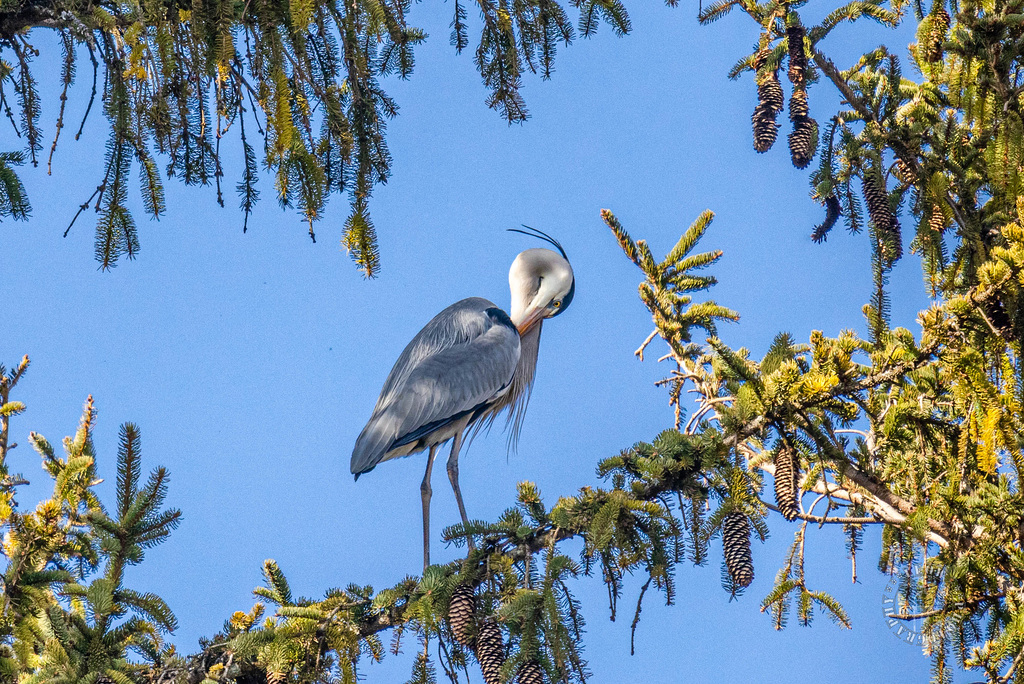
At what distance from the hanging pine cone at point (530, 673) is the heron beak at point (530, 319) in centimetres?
404

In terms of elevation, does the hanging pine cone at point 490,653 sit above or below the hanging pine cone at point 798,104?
below

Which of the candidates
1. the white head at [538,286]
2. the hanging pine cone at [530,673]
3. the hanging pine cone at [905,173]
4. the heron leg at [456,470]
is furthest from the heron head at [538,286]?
the hanging pine cone at [530,673]

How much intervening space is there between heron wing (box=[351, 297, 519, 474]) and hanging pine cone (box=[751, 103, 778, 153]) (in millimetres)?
2627

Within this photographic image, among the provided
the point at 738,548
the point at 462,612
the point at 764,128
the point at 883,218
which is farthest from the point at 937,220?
the point at 462,612

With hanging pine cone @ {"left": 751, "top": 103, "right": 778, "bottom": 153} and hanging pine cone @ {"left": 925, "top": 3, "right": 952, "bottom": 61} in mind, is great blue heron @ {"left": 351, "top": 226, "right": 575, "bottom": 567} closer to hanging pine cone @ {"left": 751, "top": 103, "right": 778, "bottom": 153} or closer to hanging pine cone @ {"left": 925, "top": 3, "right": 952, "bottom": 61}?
hanging pine cone @ {"left": 751, "top": 103, "right": 778, "bottom": 153}

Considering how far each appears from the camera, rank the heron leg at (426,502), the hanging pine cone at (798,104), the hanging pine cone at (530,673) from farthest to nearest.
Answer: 1. the heron leg at (426,502)
2. the hanging pine cone at (798,104)
3. the hanging pine cone at (530,673)

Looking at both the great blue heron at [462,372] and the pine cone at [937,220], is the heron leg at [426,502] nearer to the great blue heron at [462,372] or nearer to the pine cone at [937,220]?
the great blue heron at [462,372]

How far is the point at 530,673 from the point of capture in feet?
9.85

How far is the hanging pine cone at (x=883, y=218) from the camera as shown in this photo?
161 inches

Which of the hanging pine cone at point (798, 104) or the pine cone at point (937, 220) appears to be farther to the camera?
the pine cone at point (937, 220)

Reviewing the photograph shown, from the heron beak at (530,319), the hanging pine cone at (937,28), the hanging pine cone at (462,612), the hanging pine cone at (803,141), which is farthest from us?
the heron beak at (530,319)

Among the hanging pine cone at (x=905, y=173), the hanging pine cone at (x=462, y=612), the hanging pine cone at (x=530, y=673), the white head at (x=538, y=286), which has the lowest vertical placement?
the hanging pine cone at (x=530, y=673)

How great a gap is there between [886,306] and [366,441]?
2959mm

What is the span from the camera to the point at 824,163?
448cm
